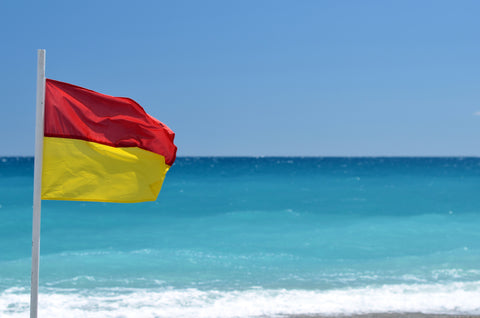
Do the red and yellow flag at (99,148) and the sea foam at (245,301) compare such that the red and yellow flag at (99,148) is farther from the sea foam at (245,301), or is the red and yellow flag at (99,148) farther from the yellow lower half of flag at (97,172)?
the sea foam at (245,301)

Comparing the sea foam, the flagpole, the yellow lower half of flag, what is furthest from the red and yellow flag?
the sea foam

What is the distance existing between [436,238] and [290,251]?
5.28 meters

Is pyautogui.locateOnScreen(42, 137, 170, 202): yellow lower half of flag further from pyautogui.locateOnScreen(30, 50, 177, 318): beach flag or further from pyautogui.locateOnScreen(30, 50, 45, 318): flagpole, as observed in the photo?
pyautogui.locateOnScreen(30, 50, 45, 318): flagpole

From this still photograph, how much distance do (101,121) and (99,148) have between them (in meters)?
0.23

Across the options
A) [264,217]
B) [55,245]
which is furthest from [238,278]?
[264,217]

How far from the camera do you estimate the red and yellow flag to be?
418 cm

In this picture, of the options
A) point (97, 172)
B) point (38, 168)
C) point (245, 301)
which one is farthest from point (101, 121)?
point (245, 301)

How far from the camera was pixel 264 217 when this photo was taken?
20.6 metres

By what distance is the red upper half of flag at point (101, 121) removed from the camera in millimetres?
4164

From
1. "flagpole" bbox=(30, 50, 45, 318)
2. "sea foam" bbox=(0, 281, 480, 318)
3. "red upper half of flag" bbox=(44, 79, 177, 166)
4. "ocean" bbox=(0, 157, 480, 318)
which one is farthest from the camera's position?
"ocean" bbox=(0, 157, 480, 318)

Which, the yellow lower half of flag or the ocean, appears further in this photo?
the ocean

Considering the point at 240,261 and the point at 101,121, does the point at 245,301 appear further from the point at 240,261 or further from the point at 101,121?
the point at 101,121

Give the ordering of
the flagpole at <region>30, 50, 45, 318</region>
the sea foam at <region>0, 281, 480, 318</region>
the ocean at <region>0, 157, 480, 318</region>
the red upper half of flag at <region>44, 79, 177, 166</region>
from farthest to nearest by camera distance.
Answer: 1. the ocean at <region>0, 157, 480, 318</region>
2. the sea foam at <region>0, 281, 480, 318</region>
3. the red upper half of flag at <region>44, 79, 177, 166</region>
4. the flagpole at <region>30, 50, 45, 318</region>

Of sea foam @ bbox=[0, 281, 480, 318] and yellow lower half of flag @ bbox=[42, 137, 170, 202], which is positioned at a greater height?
yellow lower half of flag @ bbox=[42, 137, 170, 202]
